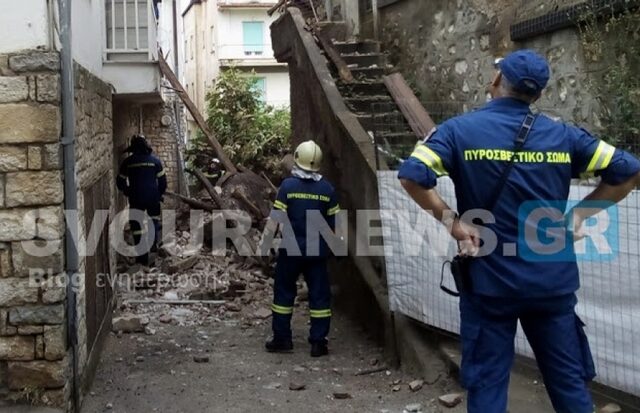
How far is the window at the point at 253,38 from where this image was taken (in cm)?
3756

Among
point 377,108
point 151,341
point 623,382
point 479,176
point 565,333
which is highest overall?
point 377,108

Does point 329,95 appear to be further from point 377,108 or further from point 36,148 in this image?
point 36,148

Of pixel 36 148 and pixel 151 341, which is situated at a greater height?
pixel 36 148

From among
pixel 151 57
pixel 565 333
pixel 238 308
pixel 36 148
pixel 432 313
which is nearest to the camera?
pixel 565 333

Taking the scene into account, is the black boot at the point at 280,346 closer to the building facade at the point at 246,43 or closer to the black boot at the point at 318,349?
the black boot at the point at 318,349

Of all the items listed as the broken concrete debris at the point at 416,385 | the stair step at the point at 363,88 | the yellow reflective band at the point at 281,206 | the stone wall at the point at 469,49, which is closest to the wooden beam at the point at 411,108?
the stair step at the point at 363,88

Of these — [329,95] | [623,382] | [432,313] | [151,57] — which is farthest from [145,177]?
[623,382]

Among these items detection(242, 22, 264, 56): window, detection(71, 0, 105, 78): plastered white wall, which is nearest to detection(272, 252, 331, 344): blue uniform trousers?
detection(71, 0, 105, 78): plastered white wall

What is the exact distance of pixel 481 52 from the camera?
925 centimetres

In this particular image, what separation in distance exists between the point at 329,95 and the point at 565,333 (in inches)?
231

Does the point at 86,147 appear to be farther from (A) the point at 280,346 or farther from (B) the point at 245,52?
(B) the point at 245,52

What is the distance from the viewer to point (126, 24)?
10.0 metres

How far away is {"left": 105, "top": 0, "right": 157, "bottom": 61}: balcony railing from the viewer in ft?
32.5

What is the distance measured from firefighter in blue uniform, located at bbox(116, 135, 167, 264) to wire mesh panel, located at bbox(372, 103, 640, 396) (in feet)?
14.3
